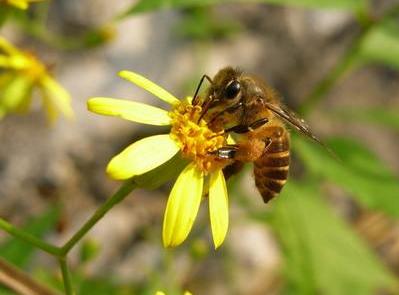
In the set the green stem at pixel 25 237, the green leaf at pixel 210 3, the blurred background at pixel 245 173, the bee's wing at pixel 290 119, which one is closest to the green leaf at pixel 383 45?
the blurred background at pixel 245 173

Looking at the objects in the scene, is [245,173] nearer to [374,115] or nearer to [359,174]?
[359,174]

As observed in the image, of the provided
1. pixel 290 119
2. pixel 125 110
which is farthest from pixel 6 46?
pixel 290 119

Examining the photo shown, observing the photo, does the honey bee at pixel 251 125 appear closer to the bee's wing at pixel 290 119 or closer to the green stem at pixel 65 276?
the bee's wing at pixel 290 119

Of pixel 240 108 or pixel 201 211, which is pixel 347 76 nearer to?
pixel 201 211

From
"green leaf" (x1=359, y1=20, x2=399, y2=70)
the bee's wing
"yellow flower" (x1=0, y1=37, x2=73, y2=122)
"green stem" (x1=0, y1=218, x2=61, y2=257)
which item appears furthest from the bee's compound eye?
"green leaf" (x1=359, y1=20, x2=399, y2=70)

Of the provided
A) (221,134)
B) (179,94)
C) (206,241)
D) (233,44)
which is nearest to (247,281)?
(206,241)

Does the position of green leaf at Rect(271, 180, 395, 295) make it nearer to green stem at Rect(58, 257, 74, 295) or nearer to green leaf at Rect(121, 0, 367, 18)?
green leaf at Rect(121, 0, 367, 18)
